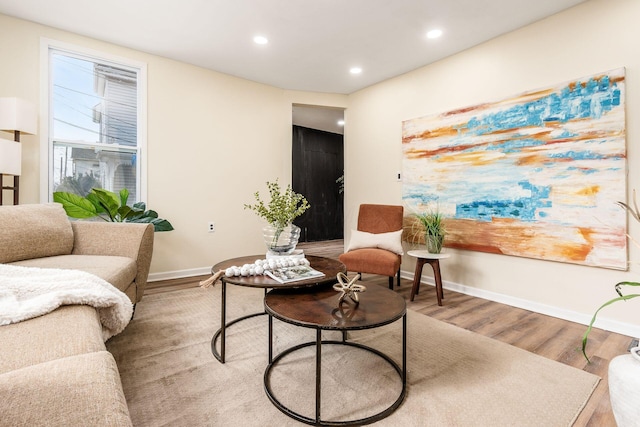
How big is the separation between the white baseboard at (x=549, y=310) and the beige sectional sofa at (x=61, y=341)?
2973mm

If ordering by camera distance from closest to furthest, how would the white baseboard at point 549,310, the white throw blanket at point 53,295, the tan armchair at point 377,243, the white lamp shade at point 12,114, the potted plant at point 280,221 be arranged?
the white throw blanket at point 53,295 → the potted plant at point 280,221 → the white baseboard at point 549,310 → the white lamp shade at point 12,114 → the tan armchair at point 377,243

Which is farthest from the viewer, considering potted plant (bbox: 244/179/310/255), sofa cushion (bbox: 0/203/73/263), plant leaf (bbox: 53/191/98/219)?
plant leaf (bbox: 53/191/98/219)

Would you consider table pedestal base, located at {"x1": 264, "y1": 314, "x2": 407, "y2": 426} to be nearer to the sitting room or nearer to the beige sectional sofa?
the sitting room

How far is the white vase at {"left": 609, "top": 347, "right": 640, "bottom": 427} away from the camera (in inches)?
36.0

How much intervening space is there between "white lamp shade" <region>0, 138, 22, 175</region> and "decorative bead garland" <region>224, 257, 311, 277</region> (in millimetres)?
2064

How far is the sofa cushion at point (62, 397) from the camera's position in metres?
0.52

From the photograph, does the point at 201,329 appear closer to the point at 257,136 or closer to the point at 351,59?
the point at 257,136

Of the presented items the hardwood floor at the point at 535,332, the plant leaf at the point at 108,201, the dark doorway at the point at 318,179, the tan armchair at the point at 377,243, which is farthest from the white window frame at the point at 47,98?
the dark doorway at the point at 318,179

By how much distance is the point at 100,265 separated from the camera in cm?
195

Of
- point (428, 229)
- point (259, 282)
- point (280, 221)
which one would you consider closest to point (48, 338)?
point (259, 282)

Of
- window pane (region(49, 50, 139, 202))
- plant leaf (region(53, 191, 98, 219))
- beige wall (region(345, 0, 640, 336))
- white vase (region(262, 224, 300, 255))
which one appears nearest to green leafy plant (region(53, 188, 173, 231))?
plant leaf (region(53, 191, 98, 219))

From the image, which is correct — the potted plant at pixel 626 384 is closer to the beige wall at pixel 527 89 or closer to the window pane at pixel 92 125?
the beige wall at pixel 527 89

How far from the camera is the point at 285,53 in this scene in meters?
3.37

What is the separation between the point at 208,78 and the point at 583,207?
401 cm
